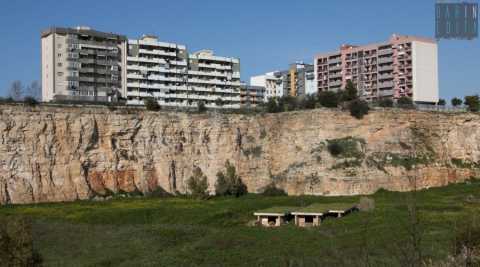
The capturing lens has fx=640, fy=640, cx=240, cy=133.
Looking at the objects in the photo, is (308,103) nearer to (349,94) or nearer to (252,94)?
(349,94)

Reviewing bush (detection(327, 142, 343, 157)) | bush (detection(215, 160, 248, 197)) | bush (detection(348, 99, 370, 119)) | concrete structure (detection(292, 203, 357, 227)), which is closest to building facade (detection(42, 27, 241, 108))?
bush (detection(215, 160, 248, 197))

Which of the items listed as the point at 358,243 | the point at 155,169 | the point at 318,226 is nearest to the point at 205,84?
the point at 155,169

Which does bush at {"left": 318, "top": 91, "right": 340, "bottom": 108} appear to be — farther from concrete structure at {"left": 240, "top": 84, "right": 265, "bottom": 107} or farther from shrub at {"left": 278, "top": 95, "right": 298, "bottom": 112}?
concrete structure at {"left": 240, "top": 84, "right": 265, "bottom": 107}

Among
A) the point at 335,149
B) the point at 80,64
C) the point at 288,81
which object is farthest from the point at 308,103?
the point at 288,81

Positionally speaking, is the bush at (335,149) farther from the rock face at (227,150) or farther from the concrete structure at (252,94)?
the concrete structure at (252,94)

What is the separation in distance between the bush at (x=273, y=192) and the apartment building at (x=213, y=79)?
34.4 m

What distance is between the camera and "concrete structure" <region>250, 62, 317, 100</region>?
118 metres

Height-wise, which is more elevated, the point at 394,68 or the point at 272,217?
the point at 394,68

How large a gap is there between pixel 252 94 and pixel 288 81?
33.6ft

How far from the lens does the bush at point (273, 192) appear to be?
59812 mm

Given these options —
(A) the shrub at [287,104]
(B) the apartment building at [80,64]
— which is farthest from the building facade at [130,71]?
(A) the shrub at [287,104]

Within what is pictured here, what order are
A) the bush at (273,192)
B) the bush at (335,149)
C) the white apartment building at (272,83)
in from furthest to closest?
the white apartment building at (272,83), the bush at (335,149), the bush at (273,192)

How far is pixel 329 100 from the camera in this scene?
6612cm

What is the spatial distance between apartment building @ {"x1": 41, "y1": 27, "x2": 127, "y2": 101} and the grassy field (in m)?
31.3
